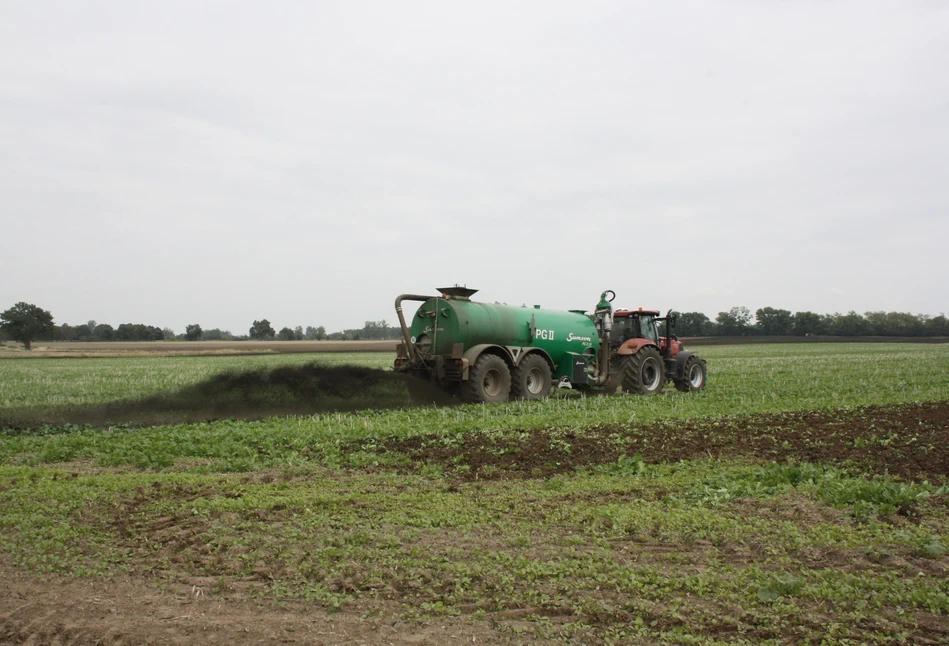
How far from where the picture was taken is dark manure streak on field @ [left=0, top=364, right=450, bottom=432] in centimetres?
1522

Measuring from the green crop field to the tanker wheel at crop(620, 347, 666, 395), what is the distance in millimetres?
6844

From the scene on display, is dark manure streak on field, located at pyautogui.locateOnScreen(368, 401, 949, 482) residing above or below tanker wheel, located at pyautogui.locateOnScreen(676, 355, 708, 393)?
below

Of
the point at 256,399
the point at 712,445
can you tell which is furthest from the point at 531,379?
the point at 712,445

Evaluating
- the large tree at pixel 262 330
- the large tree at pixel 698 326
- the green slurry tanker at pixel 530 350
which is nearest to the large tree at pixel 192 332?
the large tree at pixel 262 330

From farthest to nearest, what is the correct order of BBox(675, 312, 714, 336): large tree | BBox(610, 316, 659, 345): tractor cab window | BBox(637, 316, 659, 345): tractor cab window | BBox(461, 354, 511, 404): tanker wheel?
BBox(675, 312, 714, 336): large tree < BBox(637, 316, 659, 345): tractor cab window < BBox(610, 316, 659, 345): tractor cab window < BBox(461, 354, 511, 404): tanker wheel

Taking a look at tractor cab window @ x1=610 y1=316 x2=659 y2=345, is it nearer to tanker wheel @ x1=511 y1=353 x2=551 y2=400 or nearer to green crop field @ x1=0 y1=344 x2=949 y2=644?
tanker wheel @ x1=511 y1=353 x2=551 y2=400

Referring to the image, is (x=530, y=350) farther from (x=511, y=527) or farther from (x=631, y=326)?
(x=511, y=527)

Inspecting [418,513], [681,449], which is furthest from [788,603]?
[681,449]

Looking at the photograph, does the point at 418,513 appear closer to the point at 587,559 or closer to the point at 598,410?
the point at 587,559

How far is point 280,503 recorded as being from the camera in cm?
765

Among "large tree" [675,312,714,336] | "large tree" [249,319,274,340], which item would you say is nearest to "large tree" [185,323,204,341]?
"large tree" [249,319,274,340]

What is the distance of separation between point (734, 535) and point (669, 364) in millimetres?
16018

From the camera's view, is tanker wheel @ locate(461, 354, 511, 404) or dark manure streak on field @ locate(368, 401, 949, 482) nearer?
dark manure streak on field @ locate(368, 401, 949, 482)

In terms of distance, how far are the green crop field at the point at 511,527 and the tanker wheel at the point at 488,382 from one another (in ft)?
12.5
